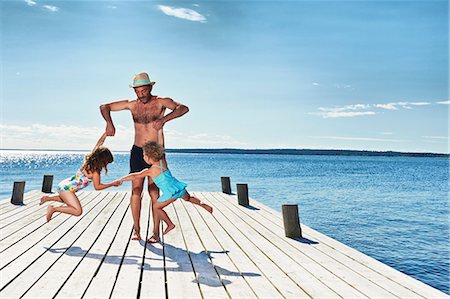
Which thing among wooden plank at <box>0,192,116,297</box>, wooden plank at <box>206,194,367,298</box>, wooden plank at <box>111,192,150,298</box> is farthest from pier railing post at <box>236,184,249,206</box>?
wooden plank at <box>111,192,150,298</box>

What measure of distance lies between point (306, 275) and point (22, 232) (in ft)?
13.6

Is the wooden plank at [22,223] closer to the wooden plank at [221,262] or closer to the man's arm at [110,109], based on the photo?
the man's arm at [110,109]

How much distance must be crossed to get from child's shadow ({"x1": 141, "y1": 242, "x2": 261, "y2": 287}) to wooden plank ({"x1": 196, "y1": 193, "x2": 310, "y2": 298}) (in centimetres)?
25

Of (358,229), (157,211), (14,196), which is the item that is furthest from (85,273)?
(358,229)

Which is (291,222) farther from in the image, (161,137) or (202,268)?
(202,268)

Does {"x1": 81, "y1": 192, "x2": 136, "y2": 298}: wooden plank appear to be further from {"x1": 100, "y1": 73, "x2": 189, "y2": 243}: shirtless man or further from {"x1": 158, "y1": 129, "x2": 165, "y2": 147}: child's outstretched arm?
{"x1": 158, "y1": 129, "x2": 165, "y2": 147}: child's outstretched arm

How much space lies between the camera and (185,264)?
489 cm

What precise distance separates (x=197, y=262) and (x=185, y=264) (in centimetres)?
17

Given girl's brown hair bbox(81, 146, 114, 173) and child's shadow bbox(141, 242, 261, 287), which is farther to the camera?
girl's brown hair bbox(81, 146, 114, 173)

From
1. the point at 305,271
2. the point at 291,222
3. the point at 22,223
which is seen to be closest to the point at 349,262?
the point at 305,271

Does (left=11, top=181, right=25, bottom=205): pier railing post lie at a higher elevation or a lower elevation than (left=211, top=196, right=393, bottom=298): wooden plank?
higher

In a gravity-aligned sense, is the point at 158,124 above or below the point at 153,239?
above

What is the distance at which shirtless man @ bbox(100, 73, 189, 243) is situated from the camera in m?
5.84

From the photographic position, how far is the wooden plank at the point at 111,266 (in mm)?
3871
